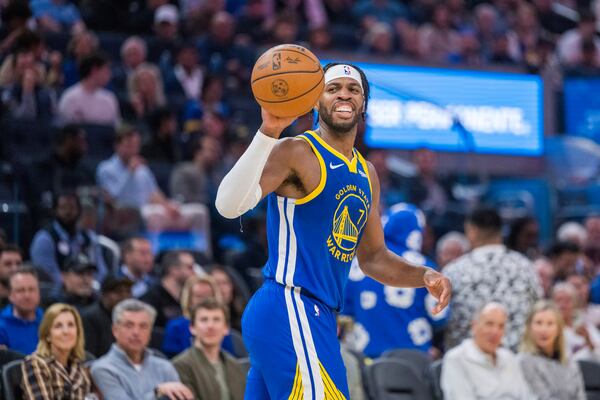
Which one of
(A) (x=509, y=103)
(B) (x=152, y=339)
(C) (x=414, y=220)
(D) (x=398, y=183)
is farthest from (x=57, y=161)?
(A) (x=509, y=103)

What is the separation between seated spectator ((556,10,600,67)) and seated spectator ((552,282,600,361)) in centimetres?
821

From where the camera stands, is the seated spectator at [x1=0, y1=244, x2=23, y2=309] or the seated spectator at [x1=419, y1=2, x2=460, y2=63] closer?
the seated spectator at [x1=0, y1=244, x2=23, y2=309]

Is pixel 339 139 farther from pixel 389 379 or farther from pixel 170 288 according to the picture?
pixel 170 288

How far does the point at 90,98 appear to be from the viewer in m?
12.6

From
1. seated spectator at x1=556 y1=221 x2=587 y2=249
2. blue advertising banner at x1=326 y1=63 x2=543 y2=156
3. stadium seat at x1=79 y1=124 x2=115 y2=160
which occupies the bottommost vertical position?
seated spectator at x1=556 y1=221 x2=587 y2=249

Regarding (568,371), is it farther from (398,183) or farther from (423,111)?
(423,111)

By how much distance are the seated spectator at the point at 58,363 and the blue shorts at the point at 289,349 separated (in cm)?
259

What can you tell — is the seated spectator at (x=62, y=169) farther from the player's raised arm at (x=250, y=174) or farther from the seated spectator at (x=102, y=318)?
the player's raised arm at (x=250, y=174)

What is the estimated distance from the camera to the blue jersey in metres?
5.30

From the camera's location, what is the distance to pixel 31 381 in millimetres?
7449

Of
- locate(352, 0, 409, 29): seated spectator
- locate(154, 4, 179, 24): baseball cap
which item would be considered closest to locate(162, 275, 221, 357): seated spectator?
locate(154, 4, 179, 24): baseball cap

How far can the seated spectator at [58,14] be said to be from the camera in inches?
552

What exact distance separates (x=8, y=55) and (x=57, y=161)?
158 centimetres

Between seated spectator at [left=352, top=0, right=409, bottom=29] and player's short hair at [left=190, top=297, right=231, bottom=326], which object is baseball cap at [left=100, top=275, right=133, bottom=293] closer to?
player's short hair at [left=190, top=297, right=231, bottom=326]
